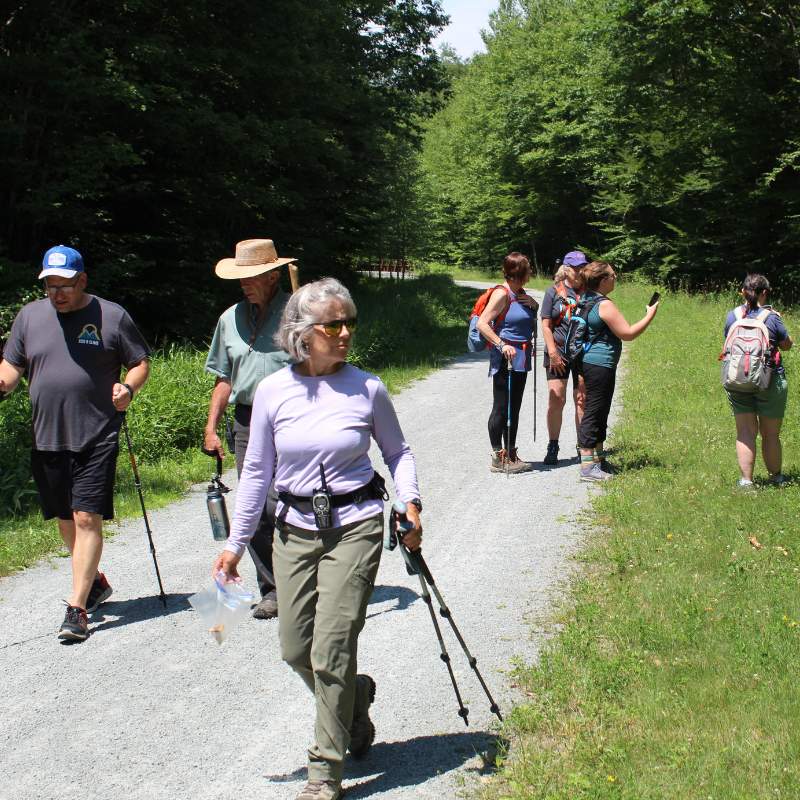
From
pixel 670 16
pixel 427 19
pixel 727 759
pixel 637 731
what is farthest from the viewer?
pixel 427 19

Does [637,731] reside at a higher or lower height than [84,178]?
lower

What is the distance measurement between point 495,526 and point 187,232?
1446cm

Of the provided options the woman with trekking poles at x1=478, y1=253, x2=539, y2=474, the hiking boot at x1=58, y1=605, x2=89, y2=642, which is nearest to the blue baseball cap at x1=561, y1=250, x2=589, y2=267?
the woman with trekking poles at x1=478, y1=253, x2=539, y2=474

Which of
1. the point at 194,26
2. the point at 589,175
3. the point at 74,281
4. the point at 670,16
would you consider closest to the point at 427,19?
the point at 670,16

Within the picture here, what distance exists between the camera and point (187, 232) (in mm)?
20203

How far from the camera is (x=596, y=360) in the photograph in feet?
28.8

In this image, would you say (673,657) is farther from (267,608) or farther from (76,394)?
(76,394)

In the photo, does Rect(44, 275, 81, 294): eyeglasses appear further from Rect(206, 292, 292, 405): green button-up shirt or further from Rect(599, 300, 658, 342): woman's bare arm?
Rect(599, 300, 658, 342): woman's bare arm

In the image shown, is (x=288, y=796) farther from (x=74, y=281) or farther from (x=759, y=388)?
(x=759, y=388)

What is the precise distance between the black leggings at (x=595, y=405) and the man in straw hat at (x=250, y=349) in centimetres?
404

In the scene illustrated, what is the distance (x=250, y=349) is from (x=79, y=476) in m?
1.22

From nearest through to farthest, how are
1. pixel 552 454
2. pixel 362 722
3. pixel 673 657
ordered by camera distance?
pixel 362 722 → pixel 673 657 → pixel 552 454

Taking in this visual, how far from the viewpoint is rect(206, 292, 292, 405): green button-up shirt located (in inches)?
210

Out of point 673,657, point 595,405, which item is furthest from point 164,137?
point 673,657
